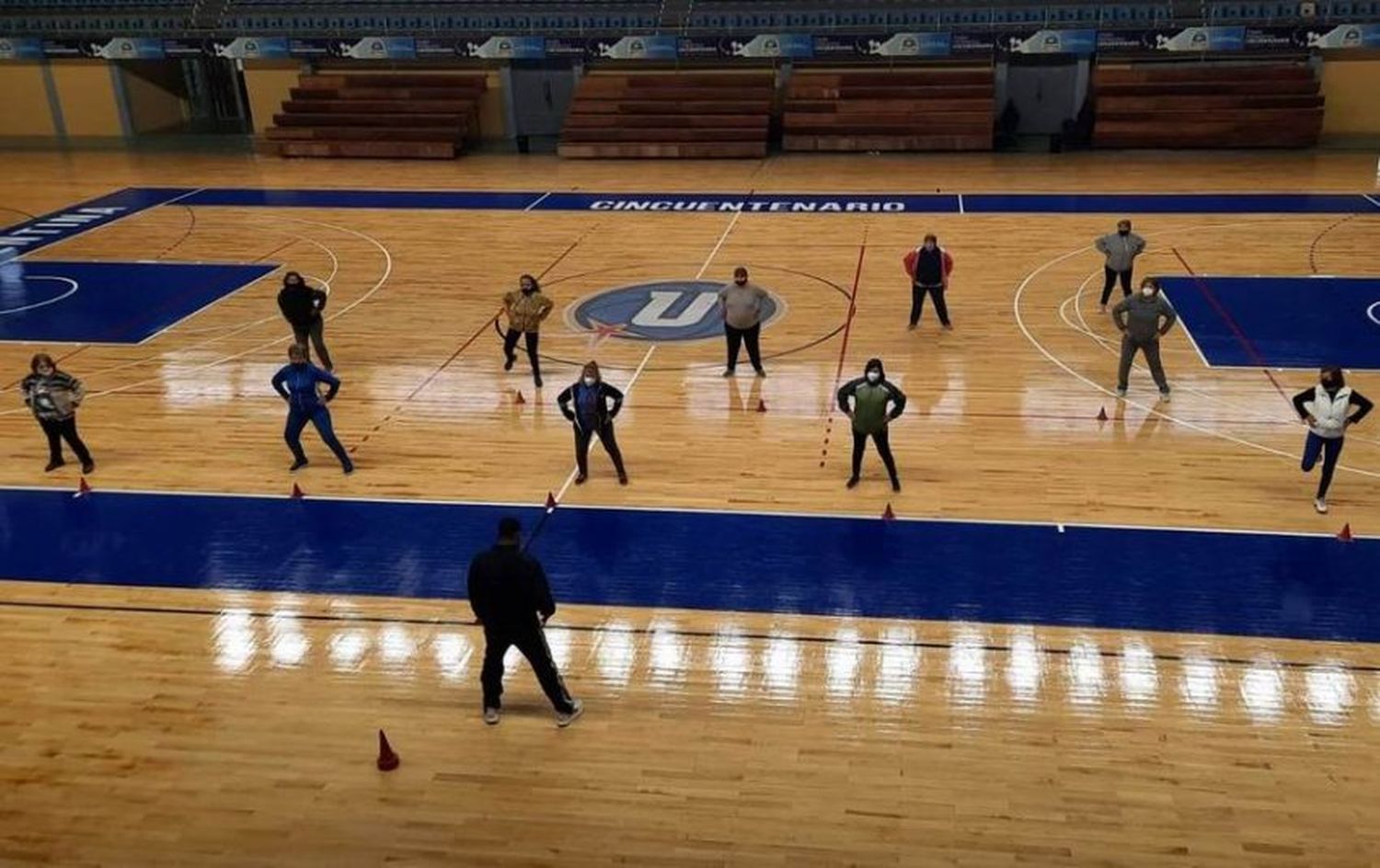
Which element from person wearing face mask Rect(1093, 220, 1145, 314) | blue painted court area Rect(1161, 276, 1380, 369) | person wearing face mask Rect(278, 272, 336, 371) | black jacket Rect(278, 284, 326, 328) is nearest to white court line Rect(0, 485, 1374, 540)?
person wearing face mask Rect(278, 272, 336, 371)

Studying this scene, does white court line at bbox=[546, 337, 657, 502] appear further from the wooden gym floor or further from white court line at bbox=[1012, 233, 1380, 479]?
white court line at bbox=[1012, 233, 1380, 479]

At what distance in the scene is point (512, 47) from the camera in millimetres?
29719

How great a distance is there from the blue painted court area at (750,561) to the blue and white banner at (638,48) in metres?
20.8

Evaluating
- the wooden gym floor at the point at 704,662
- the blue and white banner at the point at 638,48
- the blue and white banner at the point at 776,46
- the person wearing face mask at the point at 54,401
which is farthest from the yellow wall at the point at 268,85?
the person wearing face mask at the point at 54,401

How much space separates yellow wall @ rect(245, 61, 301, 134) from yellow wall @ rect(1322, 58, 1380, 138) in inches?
1028

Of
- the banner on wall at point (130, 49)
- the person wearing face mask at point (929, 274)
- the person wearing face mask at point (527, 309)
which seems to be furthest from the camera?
the banner on wall at point (130, 49)

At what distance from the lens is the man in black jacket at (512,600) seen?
7137 mm

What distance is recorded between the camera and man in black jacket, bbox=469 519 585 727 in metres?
7.14

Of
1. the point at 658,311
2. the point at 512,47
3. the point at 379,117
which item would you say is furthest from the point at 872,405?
the point at 379,117

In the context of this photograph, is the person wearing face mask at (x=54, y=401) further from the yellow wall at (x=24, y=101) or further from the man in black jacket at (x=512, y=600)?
the yellow wall at (x=24, y=101)

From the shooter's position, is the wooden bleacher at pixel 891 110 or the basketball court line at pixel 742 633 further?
the wooden bleacher at pixel 891 110

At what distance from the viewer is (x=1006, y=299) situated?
55.2ft

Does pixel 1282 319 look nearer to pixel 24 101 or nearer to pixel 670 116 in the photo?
A: pixel 670 116

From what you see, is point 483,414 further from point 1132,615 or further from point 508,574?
point 1132,615
